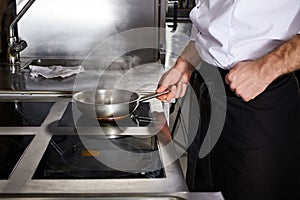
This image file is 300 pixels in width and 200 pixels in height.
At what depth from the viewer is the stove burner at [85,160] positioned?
0.81m

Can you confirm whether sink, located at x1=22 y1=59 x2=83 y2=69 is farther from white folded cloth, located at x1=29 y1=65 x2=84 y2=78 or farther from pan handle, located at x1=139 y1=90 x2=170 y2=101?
pan handle, located at x1=139 y1=90 x2=170 y2=101

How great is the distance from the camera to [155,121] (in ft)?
3.66

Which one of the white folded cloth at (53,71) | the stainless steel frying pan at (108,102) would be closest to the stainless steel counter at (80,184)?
the stainless steel frying pan at (108,102)

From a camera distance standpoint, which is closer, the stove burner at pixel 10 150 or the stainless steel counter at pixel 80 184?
the stainless steel counter at pixel 80 184

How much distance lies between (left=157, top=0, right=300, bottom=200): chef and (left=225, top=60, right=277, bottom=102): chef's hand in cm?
2

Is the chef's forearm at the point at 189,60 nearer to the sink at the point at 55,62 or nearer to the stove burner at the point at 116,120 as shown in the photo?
the stove burner at the point at 116,120

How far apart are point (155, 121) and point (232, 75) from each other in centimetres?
25

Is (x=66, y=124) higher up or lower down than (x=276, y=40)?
lower down

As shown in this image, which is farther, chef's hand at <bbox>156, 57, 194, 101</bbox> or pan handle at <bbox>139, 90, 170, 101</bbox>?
chef's hand at <bbox>156, 57, 194, 101</bbox>

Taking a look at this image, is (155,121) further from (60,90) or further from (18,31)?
(18,31)

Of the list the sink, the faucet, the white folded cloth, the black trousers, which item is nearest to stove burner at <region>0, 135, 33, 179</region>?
the black trousers

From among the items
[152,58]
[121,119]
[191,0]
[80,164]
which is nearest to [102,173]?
[80,164]

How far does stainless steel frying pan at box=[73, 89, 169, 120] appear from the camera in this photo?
3.42 feet

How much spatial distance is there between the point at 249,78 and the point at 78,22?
115 cm
